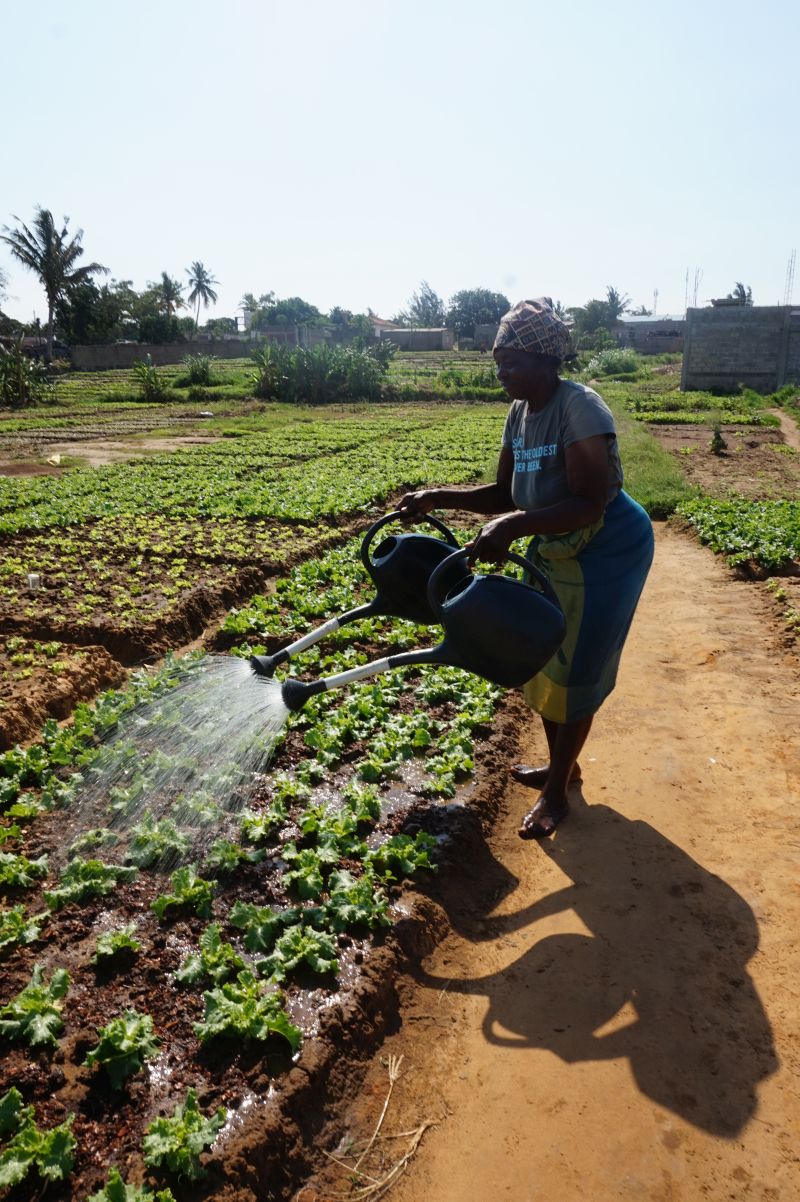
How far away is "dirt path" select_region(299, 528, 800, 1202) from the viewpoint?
2.45 meters

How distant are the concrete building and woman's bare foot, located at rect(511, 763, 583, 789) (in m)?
63.5

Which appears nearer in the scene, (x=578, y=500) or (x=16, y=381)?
(x=578, y=500)

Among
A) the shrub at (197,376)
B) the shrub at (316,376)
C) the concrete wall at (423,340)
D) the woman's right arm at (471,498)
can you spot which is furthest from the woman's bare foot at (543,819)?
the concrete wall at (423,340)

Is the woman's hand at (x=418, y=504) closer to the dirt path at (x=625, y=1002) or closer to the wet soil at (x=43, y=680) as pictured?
the dirt path at (x=625, y=1002)

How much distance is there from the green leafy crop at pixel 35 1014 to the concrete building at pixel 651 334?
2589 inches

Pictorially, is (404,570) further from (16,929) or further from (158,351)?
(158,351)

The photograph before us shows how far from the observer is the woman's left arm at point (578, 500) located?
3.30 metres

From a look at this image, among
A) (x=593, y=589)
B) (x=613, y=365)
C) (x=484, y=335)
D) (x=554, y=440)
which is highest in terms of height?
(x=484, y=335)

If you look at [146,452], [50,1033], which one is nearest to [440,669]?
[50,1033]

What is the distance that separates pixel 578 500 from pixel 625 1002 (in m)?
1.88

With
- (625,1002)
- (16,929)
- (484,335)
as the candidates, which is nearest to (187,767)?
(16,929)

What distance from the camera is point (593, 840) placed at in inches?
158

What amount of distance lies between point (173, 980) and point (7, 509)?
33.8ft

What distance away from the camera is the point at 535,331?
3387 millimetres
